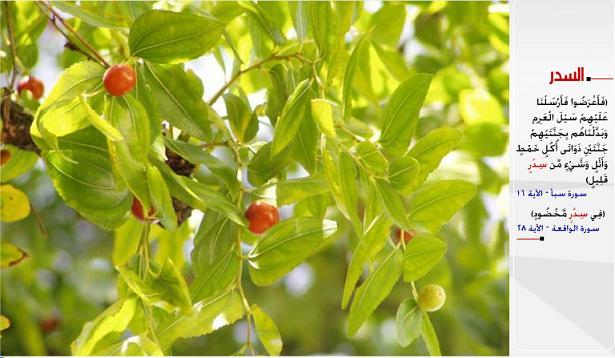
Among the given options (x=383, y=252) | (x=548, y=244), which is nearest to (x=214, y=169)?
(x=383, y=252)

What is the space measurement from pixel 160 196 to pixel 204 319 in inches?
3.9

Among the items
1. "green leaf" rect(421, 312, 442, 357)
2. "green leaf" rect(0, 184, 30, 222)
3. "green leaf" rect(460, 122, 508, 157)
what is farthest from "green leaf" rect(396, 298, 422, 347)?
"green leaf" rect(460, 122, 508, 157)

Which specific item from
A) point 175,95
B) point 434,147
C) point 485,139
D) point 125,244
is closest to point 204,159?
point 175,95

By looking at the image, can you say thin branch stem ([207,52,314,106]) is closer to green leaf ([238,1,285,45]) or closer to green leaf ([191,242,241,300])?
green leaf ([238,1,285,45])

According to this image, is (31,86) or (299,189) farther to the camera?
(31,86)

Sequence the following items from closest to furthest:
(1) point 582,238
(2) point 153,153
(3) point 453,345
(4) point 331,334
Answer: (2) point 153,153 → (1) point 582,238 → (3) point 453,345 → (4) point 331,334

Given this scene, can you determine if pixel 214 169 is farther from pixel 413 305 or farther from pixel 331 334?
pixel 331 334

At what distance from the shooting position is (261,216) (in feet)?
2.13

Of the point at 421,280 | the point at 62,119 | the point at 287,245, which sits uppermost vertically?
the point at 62,119

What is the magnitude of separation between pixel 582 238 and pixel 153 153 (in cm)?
56

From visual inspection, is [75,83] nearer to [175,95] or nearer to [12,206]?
[175,95]

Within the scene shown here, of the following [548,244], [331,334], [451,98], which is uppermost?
[451,98]

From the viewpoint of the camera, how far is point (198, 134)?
2.12ft

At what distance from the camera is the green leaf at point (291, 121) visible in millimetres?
597
